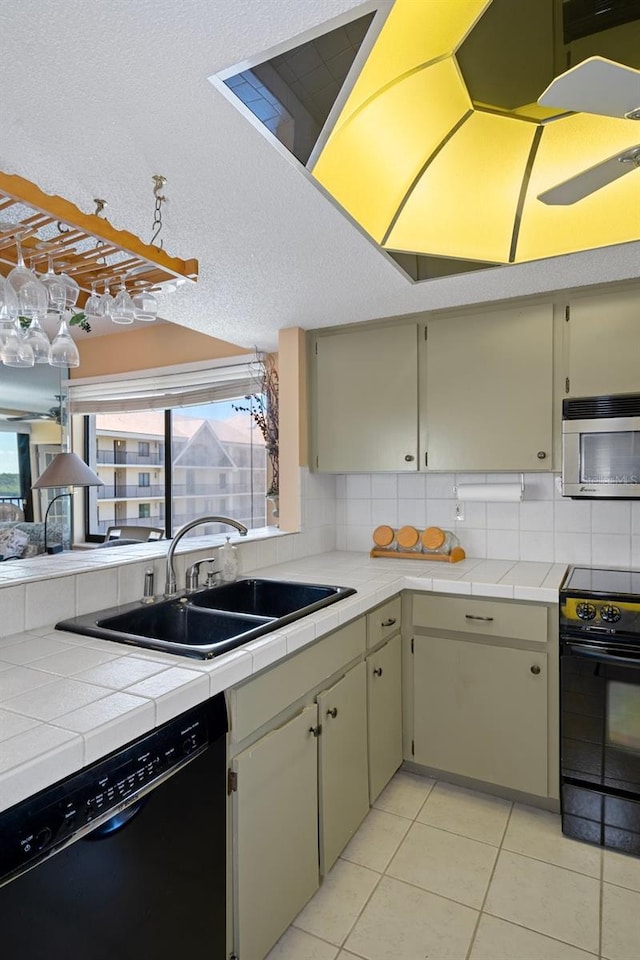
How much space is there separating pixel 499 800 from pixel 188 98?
2.61 m

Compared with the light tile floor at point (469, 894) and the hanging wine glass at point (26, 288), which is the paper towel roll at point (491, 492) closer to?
the light tile floor at point (469, 894)

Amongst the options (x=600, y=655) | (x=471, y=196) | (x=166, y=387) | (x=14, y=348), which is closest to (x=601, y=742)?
(x=600, y=655)

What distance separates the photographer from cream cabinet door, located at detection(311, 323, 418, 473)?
2.70 meters

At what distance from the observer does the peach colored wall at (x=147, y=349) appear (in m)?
3.85

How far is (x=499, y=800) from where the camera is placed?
223cm

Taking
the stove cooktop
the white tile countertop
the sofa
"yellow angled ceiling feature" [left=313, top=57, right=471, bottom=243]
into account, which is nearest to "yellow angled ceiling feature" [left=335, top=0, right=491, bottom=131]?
"yellow angled ceiling feature" [left=313, top=57, right=471, bottom=243]

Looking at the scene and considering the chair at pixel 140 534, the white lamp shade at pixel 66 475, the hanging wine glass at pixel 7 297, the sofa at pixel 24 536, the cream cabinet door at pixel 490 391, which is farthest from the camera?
the chair at pixel 140 534

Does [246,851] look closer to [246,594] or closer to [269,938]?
[269,938]

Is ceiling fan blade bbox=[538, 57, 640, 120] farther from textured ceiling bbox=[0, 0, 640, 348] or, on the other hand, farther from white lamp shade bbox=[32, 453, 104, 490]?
white lamp shade bbox=[32, 453, 104, 490]

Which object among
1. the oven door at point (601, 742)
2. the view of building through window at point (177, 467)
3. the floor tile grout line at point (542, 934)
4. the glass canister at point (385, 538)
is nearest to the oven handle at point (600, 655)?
the oven door at point (601, 742)

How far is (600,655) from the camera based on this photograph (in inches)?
76.4

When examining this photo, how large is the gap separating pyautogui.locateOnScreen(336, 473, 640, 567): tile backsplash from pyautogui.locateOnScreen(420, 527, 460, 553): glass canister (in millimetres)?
82

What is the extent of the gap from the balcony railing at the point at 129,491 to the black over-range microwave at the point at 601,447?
10.5 ft

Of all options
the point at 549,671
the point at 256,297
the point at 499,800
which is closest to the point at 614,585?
the point at 549,671
